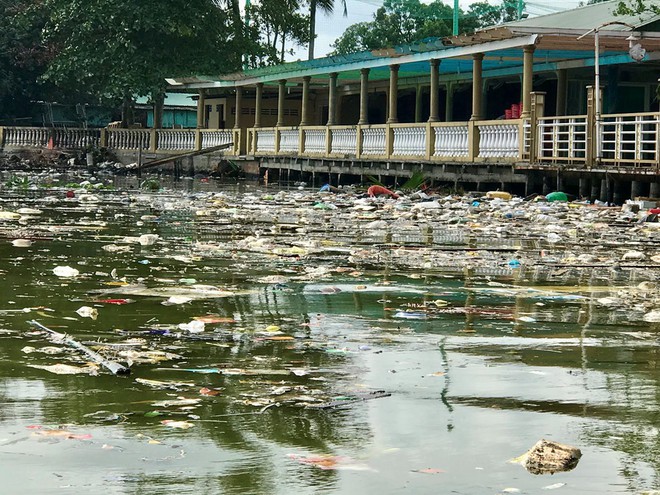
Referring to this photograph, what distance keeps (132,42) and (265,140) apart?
33.0ft

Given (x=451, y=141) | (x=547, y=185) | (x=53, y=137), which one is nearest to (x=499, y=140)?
(x=547, y=185)

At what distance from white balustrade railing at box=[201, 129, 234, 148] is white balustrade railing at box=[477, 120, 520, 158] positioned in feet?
55.5

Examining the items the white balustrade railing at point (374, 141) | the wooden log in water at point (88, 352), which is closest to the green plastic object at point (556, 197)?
the white balustrade railing at point (374, 141)

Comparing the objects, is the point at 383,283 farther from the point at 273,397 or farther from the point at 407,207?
the point at 407,207

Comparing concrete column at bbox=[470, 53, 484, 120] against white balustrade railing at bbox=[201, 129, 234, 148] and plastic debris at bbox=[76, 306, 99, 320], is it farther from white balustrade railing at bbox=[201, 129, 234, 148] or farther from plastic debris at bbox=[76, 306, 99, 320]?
plastic debris at bbox=[76, 306, 99, 320]

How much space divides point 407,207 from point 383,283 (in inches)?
428

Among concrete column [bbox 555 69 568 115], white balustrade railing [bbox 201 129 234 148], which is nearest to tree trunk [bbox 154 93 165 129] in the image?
white balustrade railing [bbox 201 129 234 148]

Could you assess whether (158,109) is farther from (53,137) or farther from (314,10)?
(314,10)

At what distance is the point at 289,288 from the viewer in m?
9.09

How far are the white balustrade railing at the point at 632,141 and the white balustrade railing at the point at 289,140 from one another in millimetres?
12820

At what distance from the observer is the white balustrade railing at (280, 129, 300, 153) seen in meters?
35.1

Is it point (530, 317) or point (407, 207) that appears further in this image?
point (407, 207)

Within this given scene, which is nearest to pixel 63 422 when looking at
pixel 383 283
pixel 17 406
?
pixel 17 406

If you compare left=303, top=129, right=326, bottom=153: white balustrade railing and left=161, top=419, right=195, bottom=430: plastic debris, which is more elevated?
left=303, top=129, right=326, bottom=153: white balustrade railing
